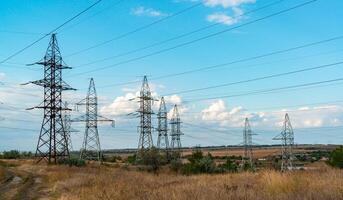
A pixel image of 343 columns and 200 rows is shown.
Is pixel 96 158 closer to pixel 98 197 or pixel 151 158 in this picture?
pixel 151 158

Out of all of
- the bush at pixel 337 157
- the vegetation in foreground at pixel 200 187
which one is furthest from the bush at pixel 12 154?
the bush at pixel 337 157

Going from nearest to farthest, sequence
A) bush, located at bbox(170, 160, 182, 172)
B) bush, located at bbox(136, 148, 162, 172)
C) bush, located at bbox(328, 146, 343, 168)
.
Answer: bush, located at bbox(170, 160, 182, 172)
bush, located at bbox(328, 146, 343, 168)
bush, located at bbox(136, 148, 162, 172)

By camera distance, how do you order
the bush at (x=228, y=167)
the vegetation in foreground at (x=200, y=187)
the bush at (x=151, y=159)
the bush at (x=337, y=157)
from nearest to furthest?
1. the vegetation in foreground at (x=200, y=187)
2. the bush at (x=228, y=167)
3. the bush at (x=337, y=157)
4. the bush at (x=151, y=159)

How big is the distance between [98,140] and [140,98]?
33.0 feet

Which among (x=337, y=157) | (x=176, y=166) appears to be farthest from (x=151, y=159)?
(x=337, y=157)

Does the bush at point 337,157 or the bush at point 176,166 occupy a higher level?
the bush at point 337,157

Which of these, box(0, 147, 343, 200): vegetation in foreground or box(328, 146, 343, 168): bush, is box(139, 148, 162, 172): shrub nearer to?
box(328, 146, 343, 168): bush

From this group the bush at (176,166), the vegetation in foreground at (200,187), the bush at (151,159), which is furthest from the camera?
the bush at (151,159)

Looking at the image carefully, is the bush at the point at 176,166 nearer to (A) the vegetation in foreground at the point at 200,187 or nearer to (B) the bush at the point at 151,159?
(B) the bush at the point at 151,159

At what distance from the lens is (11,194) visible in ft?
84.7

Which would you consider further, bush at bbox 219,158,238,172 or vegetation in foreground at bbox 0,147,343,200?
bush at bbox 219,158,238,172

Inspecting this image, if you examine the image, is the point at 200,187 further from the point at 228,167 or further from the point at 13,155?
the point at 13,155

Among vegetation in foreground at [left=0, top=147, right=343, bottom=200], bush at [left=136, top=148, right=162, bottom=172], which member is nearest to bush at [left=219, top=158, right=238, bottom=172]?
bush at [left=136, top=148, right=162, bottom=172]

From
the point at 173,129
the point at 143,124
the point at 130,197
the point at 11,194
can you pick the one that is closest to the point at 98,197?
the point at 130,197
